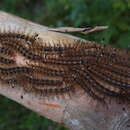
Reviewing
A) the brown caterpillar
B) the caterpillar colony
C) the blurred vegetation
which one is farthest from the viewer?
the blurred vegetation

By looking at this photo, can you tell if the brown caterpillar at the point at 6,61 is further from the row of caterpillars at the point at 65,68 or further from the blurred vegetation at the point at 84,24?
the blurred vegetation at the point at 84,24

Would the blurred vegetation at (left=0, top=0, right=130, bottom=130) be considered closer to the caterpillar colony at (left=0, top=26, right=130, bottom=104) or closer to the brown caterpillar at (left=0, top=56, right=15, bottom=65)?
the caterpillar colony at (left=0, top=26, right=130, bottom=104)

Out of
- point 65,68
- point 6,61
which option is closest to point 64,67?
point 65,68

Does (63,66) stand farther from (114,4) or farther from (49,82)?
(114,4)

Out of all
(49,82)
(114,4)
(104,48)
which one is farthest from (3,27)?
(114,4)

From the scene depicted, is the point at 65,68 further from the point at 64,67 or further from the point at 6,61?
the point at 6,61

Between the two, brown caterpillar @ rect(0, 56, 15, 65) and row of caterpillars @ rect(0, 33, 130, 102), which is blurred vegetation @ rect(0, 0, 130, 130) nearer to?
row of caterpillars @ rect(0, 33, 130, 102)

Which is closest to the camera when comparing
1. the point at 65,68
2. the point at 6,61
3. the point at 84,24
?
the point at 65,68

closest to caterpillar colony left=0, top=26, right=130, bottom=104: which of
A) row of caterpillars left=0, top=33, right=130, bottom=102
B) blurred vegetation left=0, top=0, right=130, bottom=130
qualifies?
row of caterpillars left=0, top=33, right=130, bottom=102

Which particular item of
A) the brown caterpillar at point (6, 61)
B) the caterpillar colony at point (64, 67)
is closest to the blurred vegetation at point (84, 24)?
the caterpillar colony at point (64, 67)

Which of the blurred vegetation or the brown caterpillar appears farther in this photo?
the blurred vegetation

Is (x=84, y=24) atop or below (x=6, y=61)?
atop

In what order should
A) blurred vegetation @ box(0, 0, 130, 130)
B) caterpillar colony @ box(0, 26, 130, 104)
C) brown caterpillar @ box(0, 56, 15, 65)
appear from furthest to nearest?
blurred vegetation @ box(0, 0, 130, 130) → brown caterpillar @ box(0, 56, 15, 65) → caterpillar colony @ box(0, 26, 130, 104)
